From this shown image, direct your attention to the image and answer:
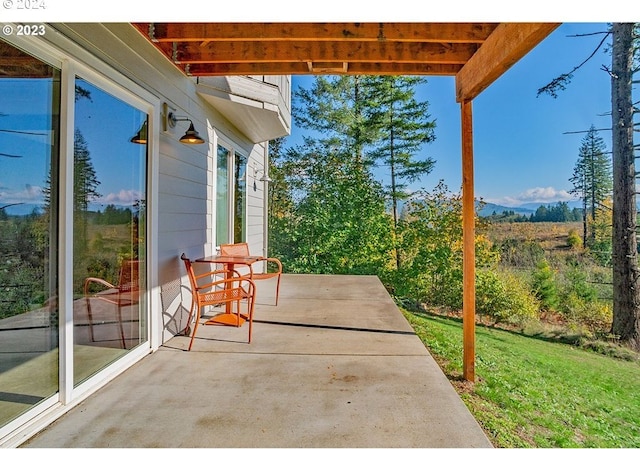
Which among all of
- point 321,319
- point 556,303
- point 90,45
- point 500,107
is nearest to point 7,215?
point 90,45

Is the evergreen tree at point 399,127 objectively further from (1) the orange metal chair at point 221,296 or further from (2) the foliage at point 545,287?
(1) the orange metal chair at point 221,296

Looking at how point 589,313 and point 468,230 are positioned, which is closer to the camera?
point 468,230

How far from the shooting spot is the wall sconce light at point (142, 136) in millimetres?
2912

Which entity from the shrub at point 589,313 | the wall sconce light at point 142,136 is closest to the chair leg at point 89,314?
the wall sconce light at point 142,136

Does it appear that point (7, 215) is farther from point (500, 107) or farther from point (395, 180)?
point (500, 107)

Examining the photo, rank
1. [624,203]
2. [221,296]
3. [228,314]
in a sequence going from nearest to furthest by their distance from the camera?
[221,296] → [228,314] → [624,203]

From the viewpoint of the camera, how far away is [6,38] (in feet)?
5.87

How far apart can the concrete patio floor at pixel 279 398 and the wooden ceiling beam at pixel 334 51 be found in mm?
2660

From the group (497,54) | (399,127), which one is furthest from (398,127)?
(497,54)

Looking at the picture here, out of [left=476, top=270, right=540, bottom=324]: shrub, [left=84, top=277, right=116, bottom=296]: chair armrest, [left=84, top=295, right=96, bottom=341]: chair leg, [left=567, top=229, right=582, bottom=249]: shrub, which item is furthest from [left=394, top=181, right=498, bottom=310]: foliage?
[left=84, top=295, right=96, bottom=341]: chair leg

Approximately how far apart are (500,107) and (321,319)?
1379 cm

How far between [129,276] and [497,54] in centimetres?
329

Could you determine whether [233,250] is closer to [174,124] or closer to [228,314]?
[228,314]

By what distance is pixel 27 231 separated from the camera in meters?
1.88
